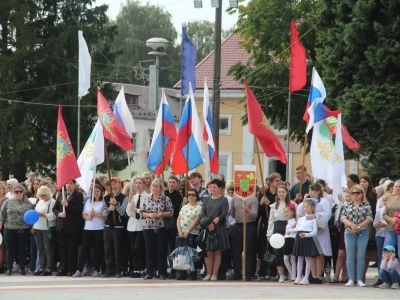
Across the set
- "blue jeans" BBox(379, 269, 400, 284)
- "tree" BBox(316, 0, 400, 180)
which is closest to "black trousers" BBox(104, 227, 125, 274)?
"blue jeans" BBox(379, 269, 400, 284)

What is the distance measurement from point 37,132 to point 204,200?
95.2 ft

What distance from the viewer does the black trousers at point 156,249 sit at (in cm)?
2073

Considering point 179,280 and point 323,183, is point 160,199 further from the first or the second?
point 323,183

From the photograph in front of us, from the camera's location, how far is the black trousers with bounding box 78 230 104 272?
2175cm

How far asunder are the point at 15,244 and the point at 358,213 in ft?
22.4

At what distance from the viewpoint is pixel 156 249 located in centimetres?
2083

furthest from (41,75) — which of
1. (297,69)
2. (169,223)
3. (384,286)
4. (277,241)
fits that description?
(384,286)

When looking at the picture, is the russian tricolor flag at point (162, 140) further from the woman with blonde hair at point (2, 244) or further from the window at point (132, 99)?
the window at point (132, 99)

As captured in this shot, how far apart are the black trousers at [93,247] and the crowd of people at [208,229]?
0.02 metres

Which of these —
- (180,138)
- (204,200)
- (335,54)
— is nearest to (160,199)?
(204,200)

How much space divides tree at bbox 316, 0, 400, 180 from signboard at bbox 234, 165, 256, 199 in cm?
1329

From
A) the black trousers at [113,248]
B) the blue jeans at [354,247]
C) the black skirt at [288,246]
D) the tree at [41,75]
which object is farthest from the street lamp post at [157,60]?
the tree at [41,75]

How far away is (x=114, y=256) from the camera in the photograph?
2152 centimetres

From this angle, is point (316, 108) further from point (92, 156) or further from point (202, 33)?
point (202, 33)
